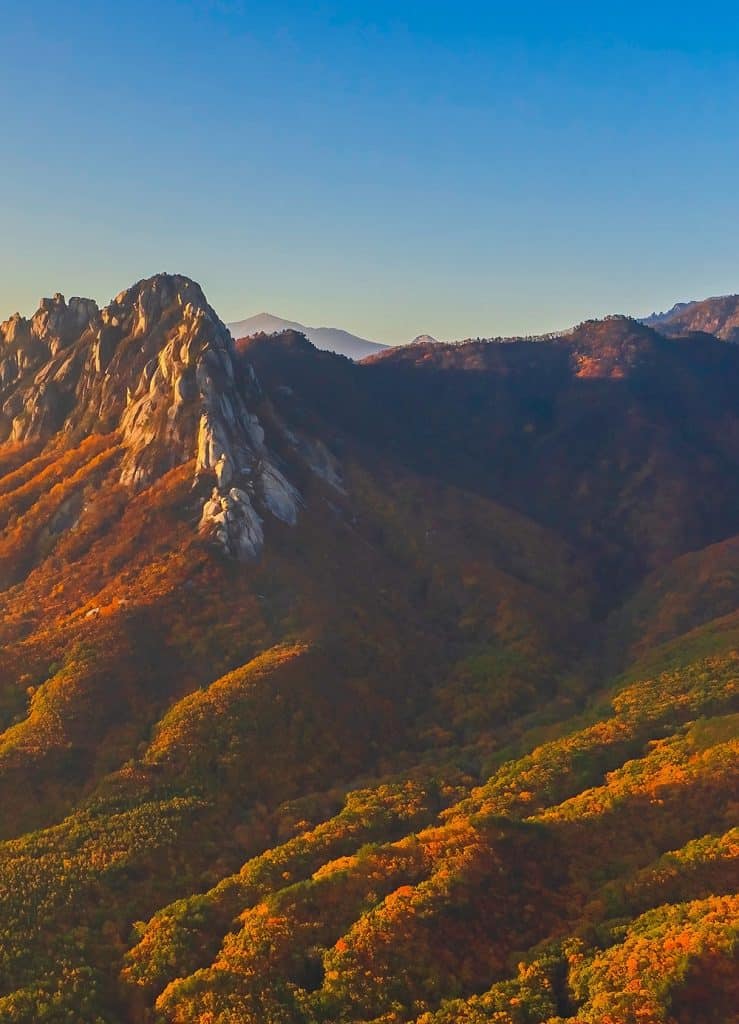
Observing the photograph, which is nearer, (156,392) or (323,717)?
(323,717)

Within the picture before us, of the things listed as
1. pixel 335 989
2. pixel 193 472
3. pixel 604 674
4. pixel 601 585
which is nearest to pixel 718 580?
pixel 601 585

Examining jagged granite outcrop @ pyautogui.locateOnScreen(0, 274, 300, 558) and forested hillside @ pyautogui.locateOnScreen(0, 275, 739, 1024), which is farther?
jagged granite outcrop @ pyautogui.locateOnScreen(0, 274, 300, 558)

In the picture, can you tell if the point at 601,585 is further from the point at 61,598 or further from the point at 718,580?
the point at 61,598

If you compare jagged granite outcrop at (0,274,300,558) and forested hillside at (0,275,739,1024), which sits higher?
jagged granite outcrop at (0,274,300,558)

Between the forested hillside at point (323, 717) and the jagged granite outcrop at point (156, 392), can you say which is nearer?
the forested hillside at point (323, 717)

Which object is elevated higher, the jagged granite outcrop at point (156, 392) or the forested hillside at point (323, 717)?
the jagged granite outcrop at point (156, 392)

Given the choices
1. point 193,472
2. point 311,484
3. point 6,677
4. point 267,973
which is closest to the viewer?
point 267,973

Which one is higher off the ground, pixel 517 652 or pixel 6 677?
pixel 6 677

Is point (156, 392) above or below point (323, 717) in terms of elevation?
above
